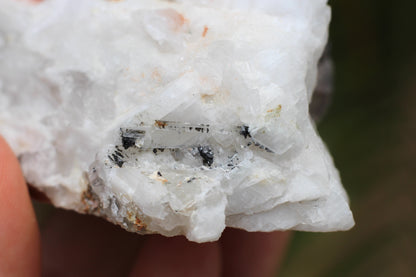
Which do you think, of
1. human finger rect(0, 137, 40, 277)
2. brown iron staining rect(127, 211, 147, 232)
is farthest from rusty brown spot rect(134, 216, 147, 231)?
human finger rect(0, 137, 40, 277)

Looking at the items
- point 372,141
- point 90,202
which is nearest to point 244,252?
point 90,202

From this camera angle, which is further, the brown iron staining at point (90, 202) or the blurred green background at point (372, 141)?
the blurred green background at point (372, 141)

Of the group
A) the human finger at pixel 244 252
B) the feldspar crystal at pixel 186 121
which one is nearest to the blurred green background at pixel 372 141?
the human finger at pixel 244 252

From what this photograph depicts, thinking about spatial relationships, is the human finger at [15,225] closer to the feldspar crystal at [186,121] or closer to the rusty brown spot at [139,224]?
the feldspar crystal at [186,121]

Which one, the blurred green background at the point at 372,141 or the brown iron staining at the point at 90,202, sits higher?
the brown iron staining at the point at 90,202

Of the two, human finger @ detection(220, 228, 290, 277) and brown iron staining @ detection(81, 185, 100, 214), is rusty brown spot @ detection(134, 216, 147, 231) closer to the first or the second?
brown iron staining @ detection(81, 185, 100, 214)

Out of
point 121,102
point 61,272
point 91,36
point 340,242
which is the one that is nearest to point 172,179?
point 121,102

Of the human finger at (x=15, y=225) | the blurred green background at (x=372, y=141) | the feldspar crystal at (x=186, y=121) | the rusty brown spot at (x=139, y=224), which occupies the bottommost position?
the blurred green background at (x=372, y=141)
